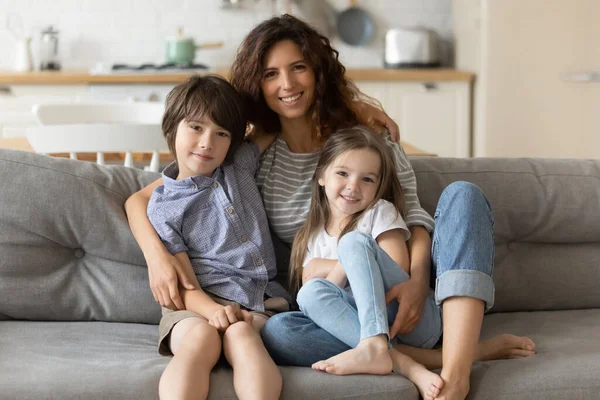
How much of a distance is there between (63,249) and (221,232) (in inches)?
16.6

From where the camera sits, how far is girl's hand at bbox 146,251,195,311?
1918 mm

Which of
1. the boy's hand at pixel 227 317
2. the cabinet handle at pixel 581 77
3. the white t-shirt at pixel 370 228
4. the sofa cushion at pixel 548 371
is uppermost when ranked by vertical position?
the cabinet handle at pixel 581 77

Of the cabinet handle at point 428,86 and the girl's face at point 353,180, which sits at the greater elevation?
the cabinet handle at point 428,86

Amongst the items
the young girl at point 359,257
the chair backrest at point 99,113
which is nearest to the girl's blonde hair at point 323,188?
the young girl at point 359,257

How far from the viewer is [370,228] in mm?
2012

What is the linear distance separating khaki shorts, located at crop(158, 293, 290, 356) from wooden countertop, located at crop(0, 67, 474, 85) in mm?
2680

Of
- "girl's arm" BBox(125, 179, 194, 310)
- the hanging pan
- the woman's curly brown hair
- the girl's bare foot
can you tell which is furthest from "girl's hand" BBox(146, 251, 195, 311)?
the hanging pan

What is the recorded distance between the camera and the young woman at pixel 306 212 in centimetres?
181

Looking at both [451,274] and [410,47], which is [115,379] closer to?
[451,274]

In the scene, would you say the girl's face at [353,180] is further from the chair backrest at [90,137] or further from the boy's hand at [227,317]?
the chair backrest at [90,137]

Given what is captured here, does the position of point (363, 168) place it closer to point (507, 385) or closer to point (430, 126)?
point (507, 385)

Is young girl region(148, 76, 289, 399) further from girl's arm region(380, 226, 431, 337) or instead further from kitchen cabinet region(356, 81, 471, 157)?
kitchen cabinet region(356, 81, 471, 157)

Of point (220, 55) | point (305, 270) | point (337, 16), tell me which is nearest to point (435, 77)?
point (337, 16)

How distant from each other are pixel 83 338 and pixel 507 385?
36.8 inches
